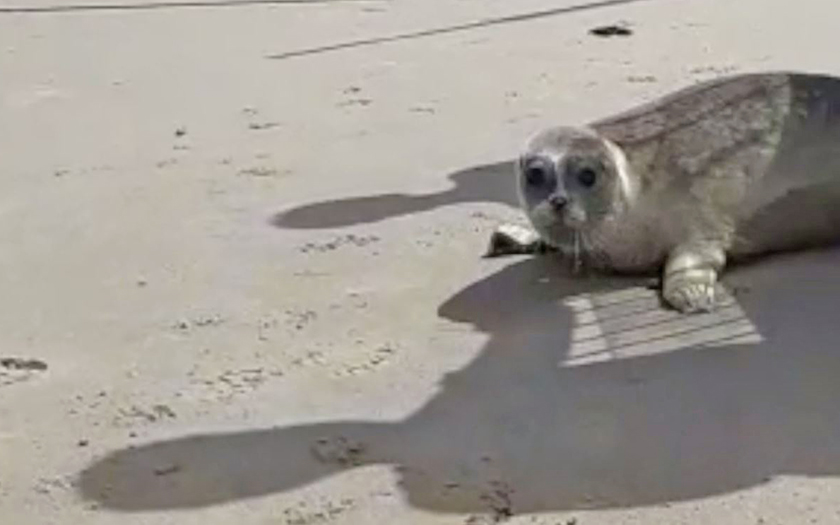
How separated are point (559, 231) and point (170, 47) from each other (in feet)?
13.4

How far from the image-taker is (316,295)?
5.00m

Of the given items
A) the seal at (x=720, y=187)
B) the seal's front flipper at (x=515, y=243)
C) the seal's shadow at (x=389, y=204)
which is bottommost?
the seal's shadow at (x=389, y=204)

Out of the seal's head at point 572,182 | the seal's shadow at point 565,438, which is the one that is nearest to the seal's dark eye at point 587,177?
the seal's head at point 572,182

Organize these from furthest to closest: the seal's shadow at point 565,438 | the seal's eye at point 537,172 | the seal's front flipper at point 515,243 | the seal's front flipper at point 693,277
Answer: the seal's front flipper at point 515,243, the seal's eye at point 537,172, the seal's front flipper at point 693,277, the seal's shadow at point 565,438

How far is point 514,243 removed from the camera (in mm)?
5219

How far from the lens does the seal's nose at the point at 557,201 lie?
489 centimetres

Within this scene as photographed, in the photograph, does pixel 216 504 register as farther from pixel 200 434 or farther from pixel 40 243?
pixel 40 243

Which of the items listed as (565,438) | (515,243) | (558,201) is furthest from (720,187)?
(565,438)

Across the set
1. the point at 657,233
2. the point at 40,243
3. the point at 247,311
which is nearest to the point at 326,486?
the point at 247,311

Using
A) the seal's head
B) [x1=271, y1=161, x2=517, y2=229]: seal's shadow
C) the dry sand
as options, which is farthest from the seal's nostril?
[x1=271, y1=161, x2=517, y2=229]: seal's shadow

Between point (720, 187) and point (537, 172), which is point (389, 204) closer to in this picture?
point (537, 172)

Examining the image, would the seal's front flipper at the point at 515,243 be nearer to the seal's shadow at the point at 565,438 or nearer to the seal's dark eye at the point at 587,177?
the seal's dark eye at the point at 587,177

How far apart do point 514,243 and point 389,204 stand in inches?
27.1

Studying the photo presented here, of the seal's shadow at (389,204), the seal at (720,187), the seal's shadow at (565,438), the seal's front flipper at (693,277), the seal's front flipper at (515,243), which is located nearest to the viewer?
the seal's shadow at (565,438)
